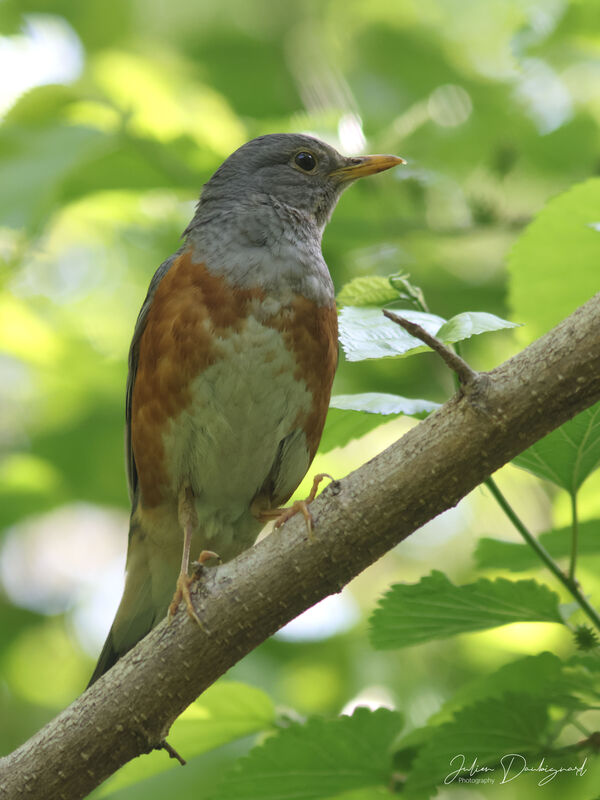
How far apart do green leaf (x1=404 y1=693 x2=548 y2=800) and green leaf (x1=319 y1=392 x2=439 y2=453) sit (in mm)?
880

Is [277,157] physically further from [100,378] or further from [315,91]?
[100,378]

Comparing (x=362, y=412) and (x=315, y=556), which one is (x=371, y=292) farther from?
(x=315, y=556)

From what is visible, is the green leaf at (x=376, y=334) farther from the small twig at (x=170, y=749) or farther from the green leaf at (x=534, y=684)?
the small twig at (x=170, y=749)

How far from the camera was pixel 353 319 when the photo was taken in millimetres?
2693

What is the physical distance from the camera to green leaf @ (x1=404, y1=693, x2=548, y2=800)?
2.66 meters

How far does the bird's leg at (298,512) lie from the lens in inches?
105

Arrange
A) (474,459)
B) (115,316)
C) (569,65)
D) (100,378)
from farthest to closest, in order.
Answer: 1. (115,316)
2. (100,378)
3. (569,65)
4. (474,459)

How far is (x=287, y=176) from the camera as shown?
5.35 meters

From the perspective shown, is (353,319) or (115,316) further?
(115,316)

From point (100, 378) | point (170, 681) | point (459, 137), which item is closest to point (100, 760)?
point (170, 681)

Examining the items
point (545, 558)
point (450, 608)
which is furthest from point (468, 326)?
point (450, 608)

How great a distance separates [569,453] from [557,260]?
2.25 feet

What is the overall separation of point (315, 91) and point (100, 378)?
228cm

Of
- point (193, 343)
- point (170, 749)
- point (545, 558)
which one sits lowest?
point (545, 558)
